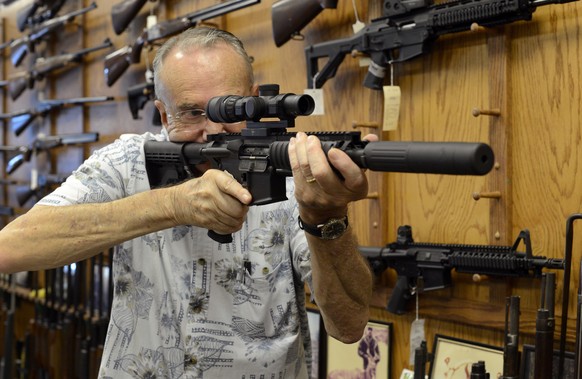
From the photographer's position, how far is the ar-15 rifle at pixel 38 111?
4884 mm

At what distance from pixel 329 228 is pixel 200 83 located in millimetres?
496

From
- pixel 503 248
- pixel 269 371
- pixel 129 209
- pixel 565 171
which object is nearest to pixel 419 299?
pixel 503 248

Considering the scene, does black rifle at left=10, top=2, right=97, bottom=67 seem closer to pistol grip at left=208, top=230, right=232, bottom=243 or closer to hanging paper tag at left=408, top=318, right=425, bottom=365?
hanging paper tag at left=408, top=318, right=425, bottom=365

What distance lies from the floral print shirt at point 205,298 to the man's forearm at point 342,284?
0.31 ft

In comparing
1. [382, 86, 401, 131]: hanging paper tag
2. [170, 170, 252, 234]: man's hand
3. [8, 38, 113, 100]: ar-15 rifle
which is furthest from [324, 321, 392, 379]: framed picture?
[8, 38, 113, 100]: ar-15 rifle

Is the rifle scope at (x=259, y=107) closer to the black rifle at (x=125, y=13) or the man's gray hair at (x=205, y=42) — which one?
the man's gray hair at (x=205, y=42)

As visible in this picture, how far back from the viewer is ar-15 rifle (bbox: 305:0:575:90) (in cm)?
235

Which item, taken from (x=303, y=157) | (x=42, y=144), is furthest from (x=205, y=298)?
(x=42, y=144)

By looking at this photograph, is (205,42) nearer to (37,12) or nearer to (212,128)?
(212,128)

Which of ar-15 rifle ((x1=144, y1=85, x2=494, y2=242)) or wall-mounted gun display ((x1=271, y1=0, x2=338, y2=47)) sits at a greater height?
wall-mounted gun display ((x1=271, y1=0, x2=338, y2=47))

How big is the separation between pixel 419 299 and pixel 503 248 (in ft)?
1.56

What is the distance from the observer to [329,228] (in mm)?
1469

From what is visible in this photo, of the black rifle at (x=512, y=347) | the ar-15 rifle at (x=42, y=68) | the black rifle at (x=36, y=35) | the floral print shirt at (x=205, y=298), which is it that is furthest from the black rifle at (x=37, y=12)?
the black rifle at (x=512, y=347)

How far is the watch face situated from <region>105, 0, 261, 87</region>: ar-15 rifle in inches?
81.1
